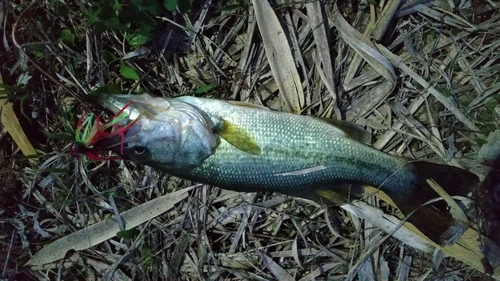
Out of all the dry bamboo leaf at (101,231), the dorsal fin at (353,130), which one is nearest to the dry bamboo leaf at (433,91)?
the dorsal fin at (353,130)

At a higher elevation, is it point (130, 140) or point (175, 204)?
point (130, 140)

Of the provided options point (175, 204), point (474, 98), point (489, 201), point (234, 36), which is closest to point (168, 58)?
point (234, 36)

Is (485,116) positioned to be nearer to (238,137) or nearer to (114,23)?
(238,137)

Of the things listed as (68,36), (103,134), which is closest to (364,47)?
(103,134)

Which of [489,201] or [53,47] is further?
[53,47]

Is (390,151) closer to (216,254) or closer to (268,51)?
(268,51)
